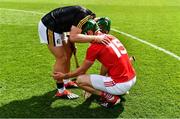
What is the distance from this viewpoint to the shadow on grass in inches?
255

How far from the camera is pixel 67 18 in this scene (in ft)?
22.7

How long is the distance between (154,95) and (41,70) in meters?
2.76

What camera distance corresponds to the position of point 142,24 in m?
15.1

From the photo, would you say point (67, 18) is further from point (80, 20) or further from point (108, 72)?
point (108, 72)

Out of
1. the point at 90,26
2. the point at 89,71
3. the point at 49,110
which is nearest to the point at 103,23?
the point at 90,26

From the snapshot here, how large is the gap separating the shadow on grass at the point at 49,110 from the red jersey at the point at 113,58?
1.80 ft

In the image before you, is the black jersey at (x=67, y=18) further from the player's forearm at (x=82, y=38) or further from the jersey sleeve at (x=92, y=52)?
the jersey sleeve at (x=92, y=52)

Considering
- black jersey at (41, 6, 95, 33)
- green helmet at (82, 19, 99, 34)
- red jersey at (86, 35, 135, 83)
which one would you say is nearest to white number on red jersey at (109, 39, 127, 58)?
red jersey at (86, 35, 135, 83)

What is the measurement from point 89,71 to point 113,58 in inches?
93.6

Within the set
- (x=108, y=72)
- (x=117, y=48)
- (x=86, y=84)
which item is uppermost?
(x=117, y=48)

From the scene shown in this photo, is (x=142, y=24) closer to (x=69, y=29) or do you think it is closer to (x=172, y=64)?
(x=172, y=64)

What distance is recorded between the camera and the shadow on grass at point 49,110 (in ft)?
21.2

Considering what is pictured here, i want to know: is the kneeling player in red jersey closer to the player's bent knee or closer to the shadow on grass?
the player's bent knee

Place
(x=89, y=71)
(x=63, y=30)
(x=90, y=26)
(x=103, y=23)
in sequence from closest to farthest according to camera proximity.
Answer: (x=90, y=26) < (x=103, y=23) < (x=63, y=30) < (x=89, y=71)
